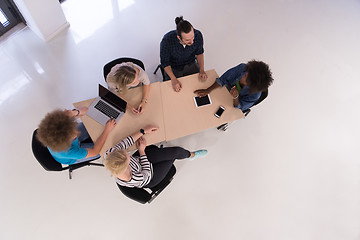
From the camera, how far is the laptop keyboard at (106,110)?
6.79 ft

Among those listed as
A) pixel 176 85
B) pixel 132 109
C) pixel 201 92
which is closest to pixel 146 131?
pixel 132 109

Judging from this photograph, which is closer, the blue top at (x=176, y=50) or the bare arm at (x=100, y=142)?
the bare arm at (x=100, y=142)

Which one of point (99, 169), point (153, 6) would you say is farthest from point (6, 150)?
point (153, 6)

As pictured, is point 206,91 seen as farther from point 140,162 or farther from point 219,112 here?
point 140,162

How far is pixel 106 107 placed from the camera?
2.09 meters

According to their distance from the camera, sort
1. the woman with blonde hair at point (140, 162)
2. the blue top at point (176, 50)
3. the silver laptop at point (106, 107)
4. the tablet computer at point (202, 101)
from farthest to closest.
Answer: the blue top at point (176, 50) < the tablet computer at point (202, 101) < the silver laptop at point (106, 107) < the woman with blonde hair at point (140, 162)

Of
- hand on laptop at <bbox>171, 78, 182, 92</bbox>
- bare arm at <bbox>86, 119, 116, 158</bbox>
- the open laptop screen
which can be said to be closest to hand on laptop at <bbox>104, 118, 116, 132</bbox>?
bare arm at <bbox>86, 119, 116, 158</bbox>

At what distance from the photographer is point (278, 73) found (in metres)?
3.36

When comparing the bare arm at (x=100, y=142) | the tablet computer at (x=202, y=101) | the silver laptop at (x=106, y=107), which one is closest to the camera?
the bare arm at (x=100, y=142)

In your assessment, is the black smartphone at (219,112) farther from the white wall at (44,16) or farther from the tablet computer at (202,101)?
the white wall at (44,16)

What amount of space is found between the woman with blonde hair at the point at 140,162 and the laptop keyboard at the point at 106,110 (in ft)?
0.94

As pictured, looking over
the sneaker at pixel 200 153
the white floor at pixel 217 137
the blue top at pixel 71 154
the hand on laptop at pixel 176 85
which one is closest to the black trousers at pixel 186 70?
the hand on laptop at pixel 176 85

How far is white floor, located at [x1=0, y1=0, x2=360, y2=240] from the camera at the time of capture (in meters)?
2.54

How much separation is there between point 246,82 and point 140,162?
1233mm
